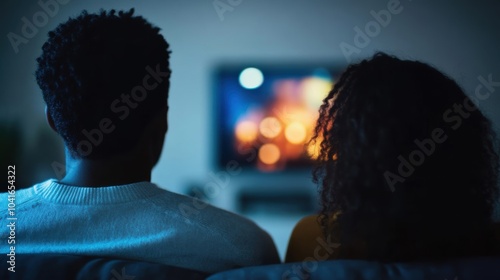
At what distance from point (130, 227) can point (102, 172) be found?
0.48 feet

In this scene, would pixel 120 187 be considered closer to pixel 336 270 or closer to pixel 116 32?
pixel 116 32

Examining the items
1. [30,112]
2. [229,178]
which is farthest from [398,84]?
[30,112]

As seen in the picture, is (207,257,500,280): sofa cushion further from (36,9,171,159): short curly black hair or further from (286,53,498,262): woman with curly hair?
(36,9,171,159): short curly black hair

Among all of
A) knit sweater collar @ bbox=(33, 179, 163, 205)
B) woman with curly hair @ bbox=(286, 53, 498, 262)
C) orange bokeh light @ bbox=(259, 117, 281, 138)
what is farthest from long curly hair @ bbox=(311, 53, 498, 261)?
orange bokeh light @ bbox=(259, 117, 281, 138)

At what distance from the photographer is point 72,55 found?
3.01 feet

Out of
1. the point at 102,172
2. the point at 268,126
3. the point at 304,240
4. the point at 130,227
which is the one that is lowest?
the point at 304,240

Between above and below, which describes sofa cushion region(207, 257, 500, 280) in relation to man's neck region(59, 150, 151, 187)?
below

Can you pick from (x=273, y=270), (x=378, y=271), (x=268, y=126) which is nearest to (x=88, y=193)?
(x=273, y=270)

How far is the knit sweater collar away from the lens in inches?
33.7

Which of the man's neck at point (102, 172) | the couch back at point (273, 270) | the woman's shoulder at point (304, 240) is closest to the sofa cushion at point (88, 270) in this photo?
the couch back at point (273, 270)

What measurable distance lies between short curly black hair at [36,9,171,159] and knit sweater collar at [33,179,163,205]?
3.4 inches

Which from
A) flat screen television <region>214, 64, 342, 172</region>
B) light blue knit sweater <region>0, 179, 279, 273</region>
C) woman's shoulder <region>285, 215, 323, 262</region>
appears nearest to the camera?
light blue knit sweater <region>0, 179, 279, 273</region>

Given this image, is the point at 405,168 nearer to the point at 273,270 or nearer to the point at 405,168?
the point at 405,168

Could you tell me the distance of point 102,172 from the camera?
0.93 m
